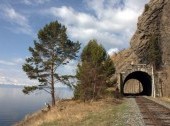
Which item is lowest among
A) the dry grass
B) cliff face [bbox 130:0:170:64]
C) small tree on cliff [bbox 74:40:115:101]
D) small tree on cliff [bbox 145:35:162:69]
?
the dry grass

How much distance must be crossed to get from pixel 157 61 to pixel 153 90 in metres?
12.1

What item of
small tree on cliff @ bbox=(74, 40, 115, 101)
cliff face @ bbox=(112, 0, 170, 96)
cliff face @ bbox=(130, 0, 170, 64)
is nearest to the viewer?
small tree on cliff @ bbox=(74, 40, 115, 101)

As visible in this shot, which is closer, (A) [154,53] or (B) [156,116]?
(B) [156,116]

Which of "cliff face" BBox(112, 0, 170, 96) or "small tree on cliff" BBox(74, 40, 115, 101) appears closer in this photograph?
"small tree on cliff" BBox(74, 40, 115, 101)

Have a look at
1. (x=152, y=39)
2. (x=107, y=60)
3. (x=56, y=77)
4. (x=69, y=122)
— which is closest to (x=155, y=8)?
(x=152, y=39)

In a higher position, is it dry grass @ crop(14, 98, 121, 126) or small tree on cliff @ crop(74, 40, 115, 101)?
small tree on cliff @ crop(74, 40, 115, 101)

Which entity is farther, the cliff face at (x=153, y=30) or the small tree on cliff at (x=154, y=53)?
the cliff face at (x=153, y=30)

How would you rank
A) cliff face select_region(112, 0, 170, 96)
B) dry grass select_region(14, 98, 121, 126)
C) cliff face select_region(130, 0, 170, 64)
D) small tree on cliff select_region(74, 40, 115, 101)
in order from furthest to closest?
cliff face select_region(130, 0, 170, 64)
cliff face select_region(112, 0, 170, 96)
small tree on cliff select_region(74, 40, 115, 101)
dry grass select_region(14, 98, 121, 126)

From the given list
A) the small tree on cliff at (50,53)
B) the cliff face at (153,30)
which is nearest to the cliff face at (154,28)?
the cliff face at (153,30)

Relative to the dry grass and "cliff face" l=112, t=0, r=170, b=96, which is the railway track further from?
"cliff face" l=112, t=0, r=170, b=96

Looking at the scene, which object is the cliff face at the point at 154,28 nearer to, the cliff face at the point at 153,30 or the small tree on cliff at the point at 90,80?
the cliff face at the point at 153,30

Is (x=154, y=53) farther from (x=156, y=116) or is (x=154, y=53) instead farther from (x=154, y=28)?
(x=156, y=116)

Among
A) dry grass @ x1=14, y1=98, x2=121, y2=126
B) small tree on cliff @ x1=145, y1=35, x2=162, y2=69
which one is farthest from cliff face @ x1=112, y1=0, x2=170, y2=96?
dry grass @ x1=14, y1=98, x2=121, y2=126

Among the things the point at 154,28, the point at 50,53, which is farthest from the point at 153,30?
the point at 50,53
